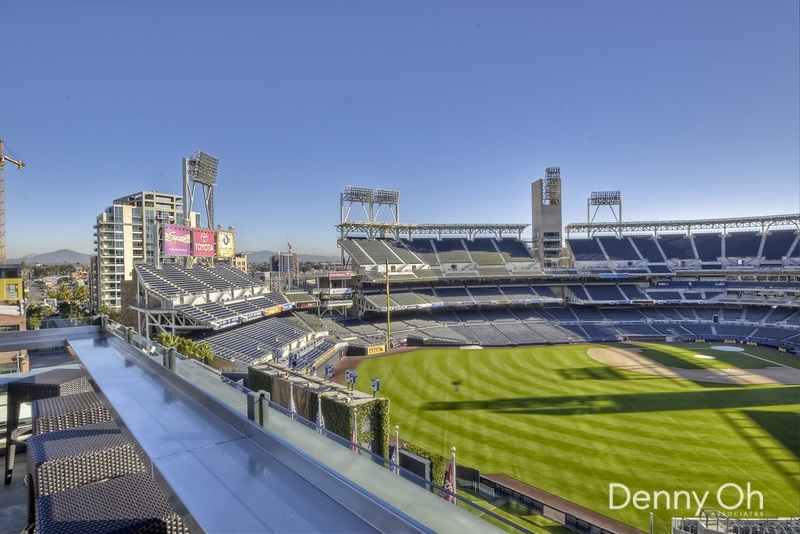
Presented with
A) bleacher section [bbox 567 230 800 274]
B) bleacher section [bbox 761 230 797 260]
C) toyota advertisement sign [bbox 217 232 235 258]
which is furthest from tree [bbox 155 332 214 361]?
bleacher section [bbox 761 230 797 260]

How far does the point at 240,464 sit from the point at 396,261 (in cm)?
4810

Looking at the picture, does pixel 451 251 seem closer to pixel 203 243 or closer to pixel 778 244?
pixel 203 243

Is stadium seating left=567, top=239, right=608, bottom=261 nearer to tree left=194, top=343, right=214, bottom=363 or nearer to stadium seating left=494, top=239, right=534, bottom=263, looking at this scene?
stadium seating left=494, top=239, right=534, bottom=263

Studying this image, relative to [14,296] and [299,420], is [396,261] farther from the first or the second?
[299,420]

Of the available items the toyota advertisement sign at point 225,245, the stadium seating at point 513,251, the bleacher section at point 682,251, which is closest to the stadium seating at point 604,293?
the bleacher section at point 682,251

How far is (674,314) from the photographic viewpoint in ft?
166

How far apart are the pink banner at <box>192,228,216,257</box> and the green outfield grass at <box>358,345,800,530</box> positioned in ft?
55.0

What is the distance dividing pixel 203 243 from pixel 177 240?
2.81 meters

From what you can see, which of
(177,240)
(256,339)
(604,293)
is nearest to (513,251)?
(604,293)

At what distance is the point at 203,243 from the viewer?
1313 inches

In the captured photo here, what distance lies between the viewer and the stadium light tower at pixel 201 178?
3759 centimetres

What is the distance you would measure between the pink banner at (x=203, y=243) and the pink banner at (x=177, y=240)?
535 millimetres

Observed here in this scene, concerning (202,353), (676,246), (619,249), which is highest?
(676,246)

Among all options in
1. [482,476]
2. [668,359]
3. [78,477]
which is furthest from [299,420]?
[668,359]
